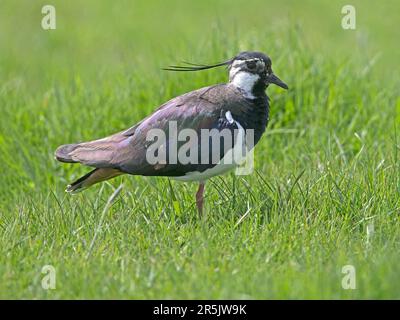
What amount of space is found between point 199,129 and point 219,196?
21.6 inches

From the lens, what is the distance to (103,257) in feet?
15.9

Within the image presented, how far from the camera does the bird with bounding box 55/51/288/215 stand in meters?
5.31

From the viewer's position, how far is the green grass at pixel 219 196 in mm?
4523

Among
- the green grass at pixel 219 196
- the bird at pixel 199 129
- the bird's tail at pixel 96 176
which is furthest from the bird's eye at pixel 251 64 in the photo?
the bird's tail at pixel 96 176

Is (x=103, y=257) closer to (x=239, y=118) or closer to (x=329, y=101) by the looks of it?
(x=239, y=118)

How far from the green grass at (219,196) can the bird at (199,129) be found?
24cm

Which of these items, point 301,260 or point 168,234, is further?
point 168,234

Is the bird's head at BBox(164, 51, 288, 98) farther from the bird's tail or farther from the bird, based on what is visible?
the bird's tail

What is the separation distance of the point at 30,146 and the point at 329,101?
2.56m

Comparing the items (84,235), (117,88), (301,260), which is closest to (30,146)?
(117,88)

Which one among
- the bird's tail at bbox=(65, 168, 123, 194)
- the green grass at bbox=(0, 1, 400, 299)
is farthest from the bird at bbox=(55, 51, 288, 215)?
the green grass at bbox=(0, 1, 400, 299)

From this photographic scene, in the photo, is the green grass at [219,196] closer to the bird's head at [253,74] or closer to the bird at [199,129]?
the bird at [199,129]

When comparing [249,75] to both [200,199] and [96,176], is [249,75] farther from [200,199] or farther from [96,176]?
[96,176]

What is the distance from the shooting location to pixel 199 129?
17.6 feet
